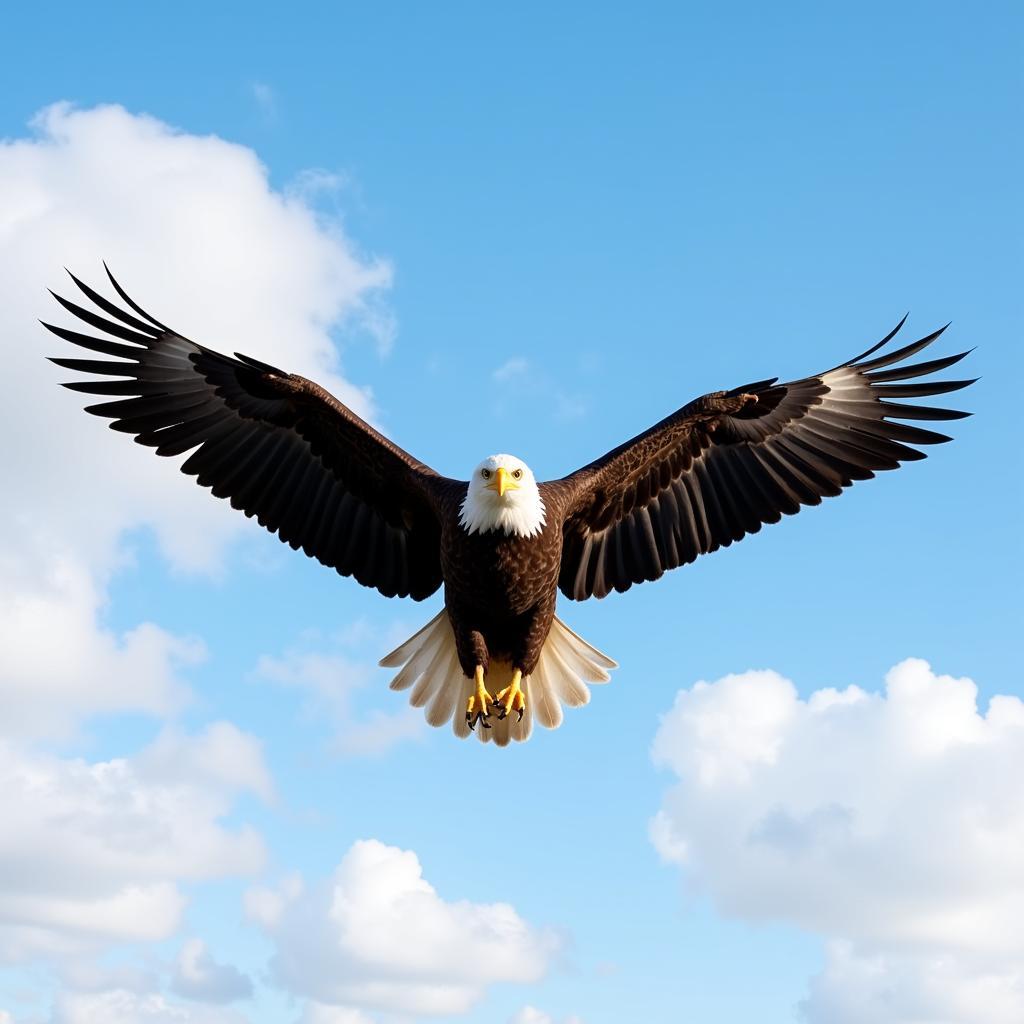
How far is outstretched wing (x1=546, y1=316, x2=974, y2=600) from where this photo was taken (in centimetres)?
823

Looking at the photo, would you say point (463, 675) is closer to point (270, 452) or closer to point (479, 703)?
point (479, 703)

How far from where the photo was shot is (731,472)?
8.38 metres

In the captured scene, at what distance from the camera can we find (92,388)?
8055 millimetres

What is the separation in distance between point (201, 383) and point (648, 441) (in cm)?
265

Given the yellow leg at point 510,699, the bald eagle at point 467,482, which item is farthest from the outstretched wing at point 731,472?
the yellow leg at point 510,699

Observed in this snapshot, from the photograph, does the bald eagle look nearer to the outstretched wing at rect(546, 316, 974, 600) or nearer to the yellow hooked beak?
the outstretched wing at rect(546, 316, 974, 600)

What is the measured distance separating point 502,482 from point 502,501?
4.3 inches

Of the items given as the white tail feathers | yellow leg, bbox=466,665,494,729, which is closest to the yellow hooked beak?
yellow leg, bbox=466,665,494,729

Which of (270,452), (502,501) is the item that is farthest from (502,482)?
(270,452)

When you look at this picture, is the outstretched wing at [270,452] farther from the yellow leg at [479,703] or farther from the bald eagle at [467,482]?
the yellow leg at [479,703]

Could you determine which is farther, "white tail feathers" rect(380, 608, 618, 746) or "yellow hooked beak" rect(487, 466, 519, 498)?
"white tail feathers" rect(380, 608, 618, 746)

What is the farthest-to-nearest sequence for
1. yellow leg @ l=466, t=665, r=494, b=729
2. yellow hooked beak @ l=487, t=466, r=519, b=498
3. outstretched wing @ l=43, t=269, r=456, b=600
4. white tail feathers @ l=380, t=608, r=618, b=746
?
white tail feathers @ l=380, t=608, r=618, b=746, outstretched wing @ l=43, t=269, r=456, b=600, yellow leg @ l=466, t=665, r=494, b=729, yellow hooked beak @ l=487, t=466, r=519, b=498

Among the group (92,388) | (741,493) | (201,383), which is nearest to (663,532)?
(741,493)

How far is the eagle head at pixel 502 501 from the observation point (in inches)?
280
